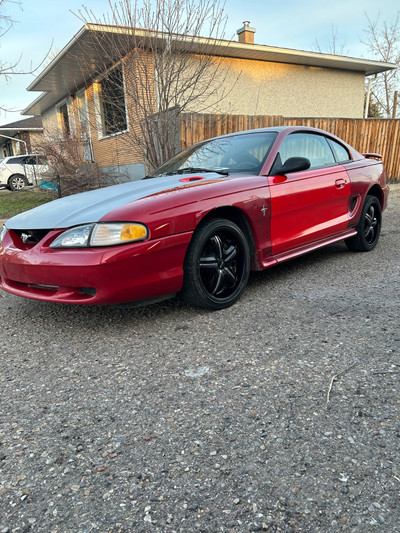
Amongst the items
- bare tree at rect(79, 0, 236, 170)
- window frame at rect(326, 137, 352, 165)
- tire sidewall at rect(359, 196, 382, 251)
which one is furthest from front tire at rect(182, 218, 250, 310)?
bare tree at rect(79, 0, 236, 170)

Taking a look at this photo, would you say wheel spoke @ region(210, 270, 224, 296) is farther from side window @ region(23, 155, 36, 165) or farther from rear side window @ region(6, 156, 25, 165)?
rear side window @ region(6, 156, 25, 165)

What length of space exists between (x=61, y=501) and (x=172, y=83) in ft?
25.2

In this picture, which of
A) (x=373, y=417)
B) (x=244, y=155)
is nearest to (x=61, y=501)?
(x=373, y=417)

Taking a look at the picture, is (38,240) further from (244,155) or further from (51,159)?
(51,159)

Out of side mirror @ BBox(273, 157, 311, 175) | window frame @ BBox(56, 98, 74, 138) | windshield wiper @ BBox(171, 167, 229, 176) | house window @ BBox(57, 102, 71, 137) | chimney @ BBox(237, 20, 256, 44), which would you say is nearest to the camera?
side mirror @ BBox(273, 157, 311, 175)

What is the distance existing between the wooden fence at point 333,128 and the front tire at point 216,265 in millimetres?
5511

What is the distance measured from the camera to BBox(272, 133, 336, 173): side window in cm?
380

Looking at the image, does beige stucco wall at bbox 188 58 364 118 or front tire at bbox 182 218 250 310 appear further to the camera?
beige stucco wall at bbox 188 58 364 118

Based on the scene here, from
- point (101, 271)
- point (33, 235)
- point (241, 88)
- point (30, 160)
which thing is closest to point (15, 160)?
point (30, 160)

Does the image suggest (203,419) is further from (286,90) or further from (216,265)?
(286,90)

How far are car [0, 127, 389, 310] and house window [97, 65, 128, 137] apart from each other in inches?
191

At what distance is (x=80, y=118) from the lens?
14641 millimetres

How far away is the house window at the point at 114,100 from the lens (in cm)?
806

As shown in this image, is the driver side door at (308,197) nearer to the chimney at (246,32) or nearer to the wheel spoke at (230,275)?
the wheel spoke at (230,275)
